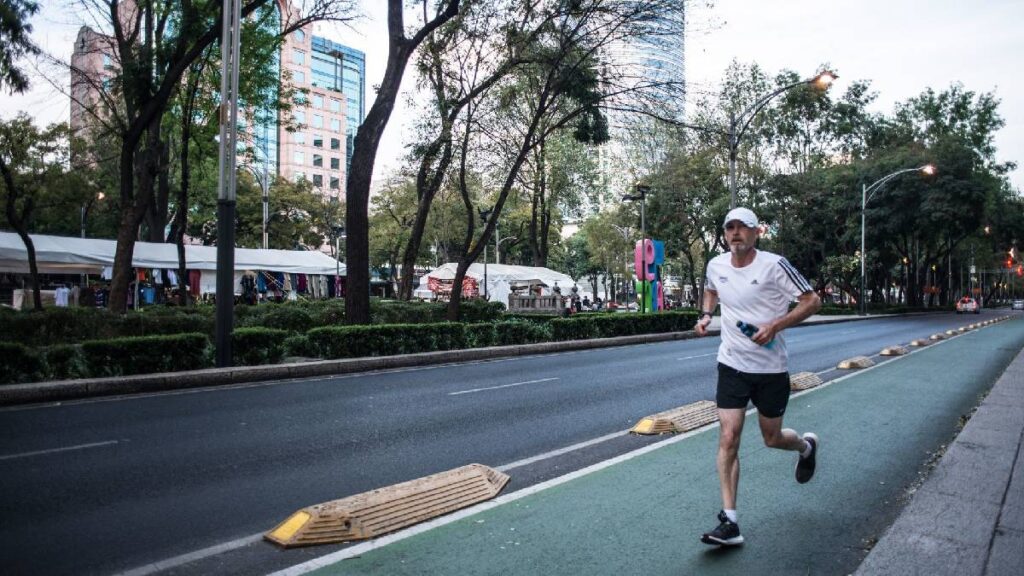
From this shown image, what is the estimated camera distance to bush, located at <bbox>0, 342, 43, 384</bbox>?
30.6 ft

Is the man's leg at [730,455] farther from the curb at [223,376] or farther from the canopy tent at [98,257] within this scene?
the canopy tent at [98,257]

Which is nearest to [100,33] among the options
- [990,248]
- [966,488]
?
[966,488]

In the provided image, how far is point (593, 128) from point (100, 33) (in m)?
14.2

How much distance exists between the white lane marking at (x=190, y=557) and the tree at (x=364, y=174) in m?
11.7

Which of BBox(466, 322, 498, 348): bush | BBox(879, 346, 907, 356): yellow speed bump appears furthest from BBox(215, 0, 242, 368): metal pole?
BBox(879, 346, 907, 356): yellow speed bump

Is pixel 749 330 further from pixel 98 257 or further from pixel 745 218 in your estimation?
pixel 98 257

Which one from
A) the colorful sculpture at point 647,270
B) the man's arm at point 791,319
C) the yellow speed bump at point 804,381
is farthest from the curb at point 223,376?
the colorful sculpture at point 647,270

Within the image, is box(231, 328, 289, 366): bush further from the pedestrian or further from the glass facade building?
the glass facade building

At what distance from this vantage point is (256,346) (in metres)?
12.3

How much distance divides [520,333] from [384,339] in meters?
4.37

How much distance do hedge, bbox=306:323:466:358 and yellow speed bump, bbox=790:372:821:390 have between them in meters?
7.58

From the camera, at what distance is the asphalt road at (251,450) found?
13.4ft

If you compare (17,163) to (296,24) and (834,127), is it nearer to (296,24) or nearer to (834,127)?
(296,24)

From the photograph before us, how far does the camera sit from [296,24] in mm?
19688
